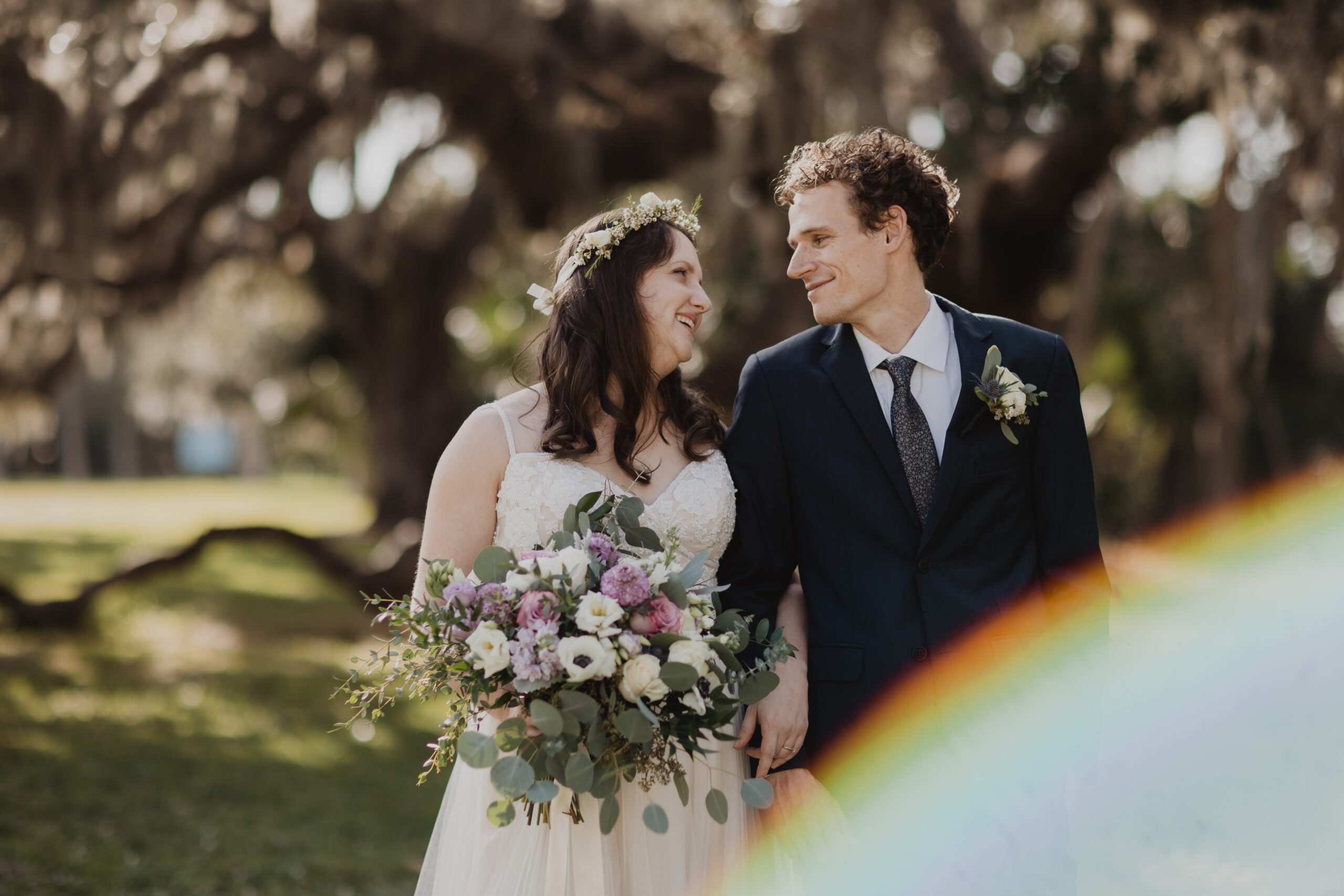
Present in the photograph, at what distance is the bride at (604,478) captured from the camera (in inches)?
97.3

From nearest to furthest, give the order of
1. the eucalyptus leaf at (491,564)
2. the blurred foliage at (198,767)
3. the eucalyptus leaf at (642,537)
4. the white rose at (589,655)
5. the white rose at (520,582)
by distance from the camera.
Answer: the white rose at (589,655), the white rose at (520,582), the eucalyptus leaf at (491,564), the eucalyptus leaf at (642,537), the blurred foliage at (198,767)

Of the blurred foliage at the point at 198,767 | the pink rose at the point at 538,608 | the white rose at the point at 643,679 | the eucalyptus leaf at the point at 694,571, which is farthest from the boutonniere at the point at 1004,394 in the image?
the blurred foliage at the point at 198,767

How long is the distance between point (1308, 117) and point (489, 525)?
5.25 metres

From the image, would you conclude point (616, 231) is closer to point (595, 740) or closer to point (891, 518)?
point (891, 518)

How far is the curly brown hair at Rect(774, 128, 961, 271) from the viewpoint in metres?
2.56

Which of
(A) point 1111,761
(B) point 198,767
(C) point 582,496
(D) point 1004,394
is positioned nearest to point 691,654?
(C) point 582,496

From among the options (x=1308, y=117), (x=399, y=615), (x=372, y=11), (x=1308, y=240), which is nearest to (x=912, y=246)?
(x=399, y=615)

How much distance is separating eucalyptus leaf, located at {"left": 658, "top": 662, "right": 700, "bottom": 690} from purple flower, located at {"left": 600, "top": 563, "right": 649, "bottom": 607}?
0.47ft

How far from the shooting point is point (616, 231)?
277 centimetres

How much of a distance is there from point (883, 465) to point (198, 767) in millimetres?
5261

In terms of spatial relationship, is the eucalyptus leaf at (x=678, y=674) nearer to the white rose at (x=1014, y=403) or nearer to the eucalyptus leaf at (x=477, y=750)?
the eucalyptus leaf at (x=477, y=750)

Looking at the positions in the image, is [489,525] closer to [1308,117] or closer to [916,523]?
[916,523]

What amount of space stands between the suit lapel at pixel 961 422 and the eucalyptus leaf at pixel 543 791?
1.02m

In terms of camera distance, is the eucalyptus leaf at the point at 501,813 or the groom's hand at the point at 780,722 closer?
the eucalyptus leaf at the point at 501,813
